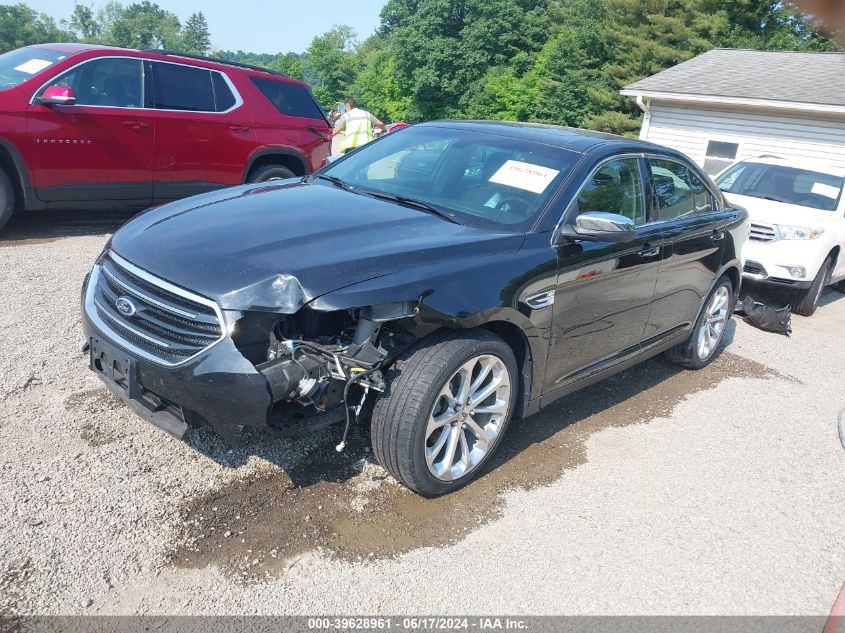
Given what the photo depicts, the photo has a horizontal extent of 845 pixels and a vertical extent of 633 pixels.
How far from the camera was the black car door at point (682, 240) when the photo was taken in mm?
4566

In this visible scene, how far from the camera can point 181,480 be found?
3.32 m

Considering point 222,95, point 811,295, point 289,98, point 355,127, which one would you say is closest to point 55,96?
point 222,95

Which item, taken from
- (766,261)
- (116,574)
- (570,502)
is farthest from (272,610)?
(766,261)

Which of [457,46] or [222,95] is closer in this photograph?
[222,95]

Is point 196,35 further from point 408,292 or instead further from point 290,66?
point 408,292

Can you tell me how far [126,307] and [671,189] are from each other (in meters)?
3.51

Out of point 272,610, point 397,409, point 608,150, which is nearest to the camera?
point 272,610

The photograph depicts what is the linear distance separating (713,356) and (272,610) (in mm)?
4554

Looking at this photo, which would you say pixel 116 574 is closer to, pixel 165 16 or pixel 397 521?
pixel 397 521

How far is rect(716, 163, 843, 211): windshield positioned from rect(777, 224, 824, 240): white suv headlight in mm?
904

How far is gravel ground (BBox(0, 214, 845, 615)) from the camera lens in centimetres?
274

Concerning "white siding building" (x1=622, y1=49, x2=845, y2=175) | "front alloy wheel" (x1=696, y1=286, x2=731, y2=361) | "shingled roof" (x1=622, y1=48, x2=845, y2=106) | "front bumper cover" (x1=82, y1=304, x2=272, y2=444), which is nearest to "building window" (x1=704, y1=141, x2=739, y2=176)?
"white siding building" (x1=622, y1=49, x2=845, y2=175)

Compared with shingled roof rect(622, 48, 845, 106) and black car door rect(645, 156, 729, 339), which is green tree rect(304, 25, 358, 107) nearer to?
shingled roof rect(622, 48, 845, 106)

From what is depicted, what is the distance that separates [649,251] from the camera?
4332mm
